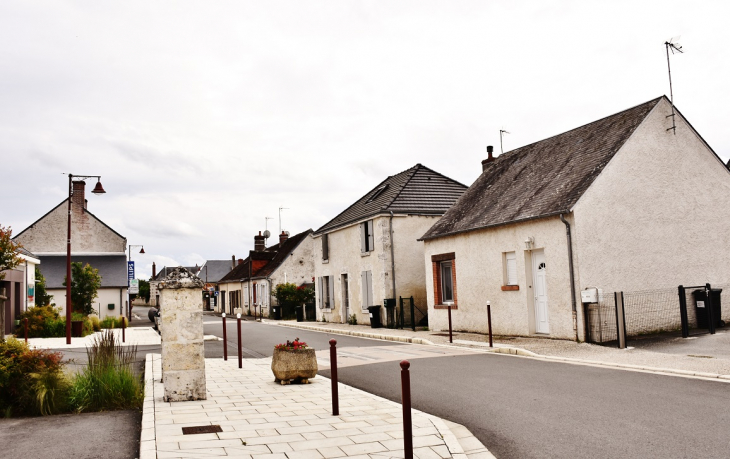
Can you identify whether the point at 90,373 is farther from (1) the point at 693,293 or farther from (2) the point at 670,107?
(2) the point at 670,107

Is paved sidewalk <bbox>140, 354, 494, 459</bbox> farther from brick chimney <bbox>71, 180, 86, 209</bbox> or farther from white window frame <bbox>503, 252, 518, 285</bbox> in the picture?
brick chimney <bbox>71, 180, 86, 209</bbox>

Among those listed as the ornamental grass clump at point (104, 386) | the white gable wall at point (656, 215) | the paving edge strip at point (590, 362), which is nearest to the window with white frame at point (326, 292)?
the paving edge strip at point (590, 362)

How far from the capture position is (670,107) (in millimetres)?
16641

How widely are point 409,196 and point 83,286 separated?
19.4 m

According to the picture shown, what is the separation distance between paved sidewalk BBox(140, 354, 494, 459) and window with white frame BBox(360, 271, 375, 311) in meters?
16.3

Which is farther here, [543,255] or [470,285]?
[470,285]

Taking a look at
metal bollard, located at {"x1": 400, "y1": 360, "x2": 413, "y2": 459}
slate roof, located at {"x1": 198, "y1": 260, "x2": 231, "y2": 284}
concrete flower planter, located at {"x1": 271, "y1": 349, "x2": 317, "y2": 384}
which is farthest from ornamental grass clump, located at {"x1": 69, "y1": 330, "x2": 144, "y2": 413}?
slate roof, located at {"x1": 198, "y1": 260, "x2": 231, "y2": 284}

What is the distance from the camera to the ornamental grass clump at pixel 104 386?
776cm

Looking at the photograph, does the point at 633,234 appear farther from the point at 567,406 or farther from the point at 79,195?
the point at 79,195

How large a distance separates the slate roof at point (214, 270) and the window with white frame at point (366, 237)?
182 ft

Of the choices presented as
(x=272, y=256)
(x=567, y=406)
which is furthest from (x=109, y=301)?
(x=567, y=406)

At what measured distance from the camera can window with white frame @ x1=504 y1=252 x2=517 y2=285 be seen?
1727 centimetres

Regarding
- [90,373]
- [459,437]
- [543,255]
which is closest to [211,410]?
[90,373]

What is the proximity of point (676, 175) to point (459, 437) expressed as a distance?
13.2m
